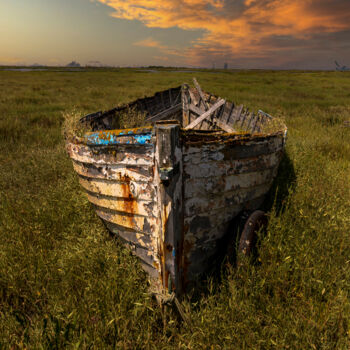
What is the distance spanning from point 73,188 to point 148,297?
258cm

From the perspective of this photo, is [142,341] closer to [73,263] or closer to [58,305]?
[58,305]

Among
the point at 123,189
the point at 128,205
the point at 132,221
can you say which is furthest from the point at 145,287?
the point at 123,189

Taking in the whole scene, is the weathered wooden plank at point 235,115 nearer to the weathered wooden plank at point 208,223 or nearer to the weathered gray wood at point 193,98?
the weathered gray wood at point 193,98

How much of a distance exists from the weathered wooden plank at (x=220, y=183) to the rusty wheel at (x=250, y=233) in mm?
323

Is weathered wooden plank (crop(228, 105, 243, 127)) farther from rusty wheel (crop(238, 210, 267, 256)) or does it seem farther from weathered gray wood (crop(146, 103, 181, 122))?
rusty wheel (crop(238, 210, 267, 256))

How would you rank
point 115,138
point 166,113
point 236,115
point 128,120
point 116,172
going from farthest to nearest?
1. point 166,113
2. point 236,115
3. point 128,120
4. point 116,172
5. point 115,138

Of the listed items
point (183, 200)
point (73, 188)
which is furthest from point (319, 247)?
point (73, 188)

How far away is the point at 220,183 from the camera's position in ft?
7.48

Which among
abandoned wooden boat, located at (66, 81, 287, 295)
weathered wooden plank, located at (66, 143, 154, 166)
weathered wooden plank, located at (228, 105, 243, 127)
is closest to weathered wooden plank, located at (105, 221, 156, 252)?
abandoned wooden boat, located at (66, 81, 287, 295)

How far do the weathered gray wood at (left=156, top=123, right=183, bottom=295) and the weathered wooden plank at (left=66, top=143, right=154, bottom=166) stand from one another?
12 centimetres

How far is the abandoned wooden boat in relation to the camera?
1983 mm

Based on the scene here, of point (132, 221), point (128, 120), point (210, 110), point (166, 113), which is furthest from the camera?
point (166, 113)

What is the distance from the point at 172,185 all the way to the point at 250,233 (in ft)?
3.14

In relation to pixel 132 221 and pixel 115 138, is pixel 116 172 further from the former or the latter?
pixel 132 221
